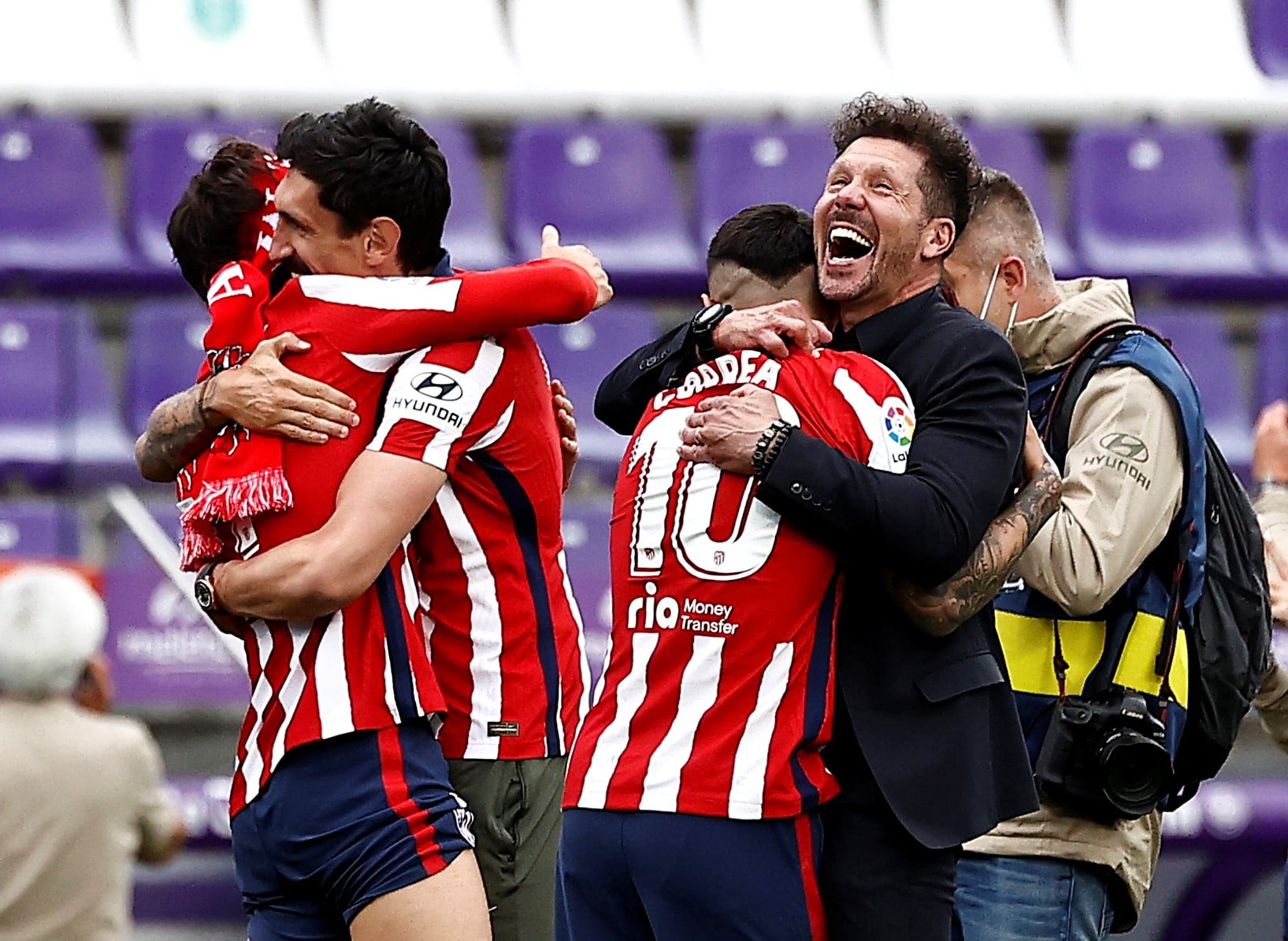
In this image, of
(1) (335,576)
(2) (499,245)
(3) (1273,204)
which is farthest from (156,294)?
(1) (335,576)

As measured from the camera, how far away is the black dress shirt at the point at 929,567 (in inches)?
96.2

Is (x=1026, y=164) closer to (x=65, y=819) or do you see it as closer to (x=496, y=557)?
(x=65, y=819)

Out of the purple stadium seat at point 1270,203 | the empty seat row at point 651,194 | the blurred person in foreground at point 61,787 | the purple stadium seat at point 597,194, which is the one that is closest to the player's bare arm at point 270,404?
the blurred person in foreground at point 61,787

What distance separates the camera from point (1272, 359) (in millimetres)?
7410

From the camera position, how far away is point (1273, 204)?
8031mm

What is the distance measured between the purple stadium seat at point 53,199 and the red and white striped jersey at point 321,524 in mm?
4700

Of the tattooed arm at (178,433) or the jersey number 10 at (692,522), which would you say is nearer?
the jersey number 10 at (692,522)

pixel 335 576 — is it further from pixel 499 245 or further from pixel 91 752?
pixel 499 245

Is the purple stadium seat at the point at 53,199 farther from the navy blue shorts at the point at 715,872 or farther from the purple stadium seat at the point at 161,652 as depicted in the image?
the navy blue shorts at the point at 715,872

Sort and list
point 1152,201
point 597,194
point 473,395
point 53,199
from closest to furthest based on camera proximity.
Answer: point 473,395, point 53,199, point 597,194, point 1152,201

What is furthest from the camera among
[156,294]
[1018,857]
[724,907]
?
[156,294]

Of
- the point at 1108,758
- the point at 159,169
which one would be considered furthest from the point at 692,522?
the point at 159,169

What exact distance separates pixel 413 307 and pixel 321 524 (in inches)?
12.7

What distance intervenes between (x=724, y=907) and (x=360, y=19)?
21.3 feet
